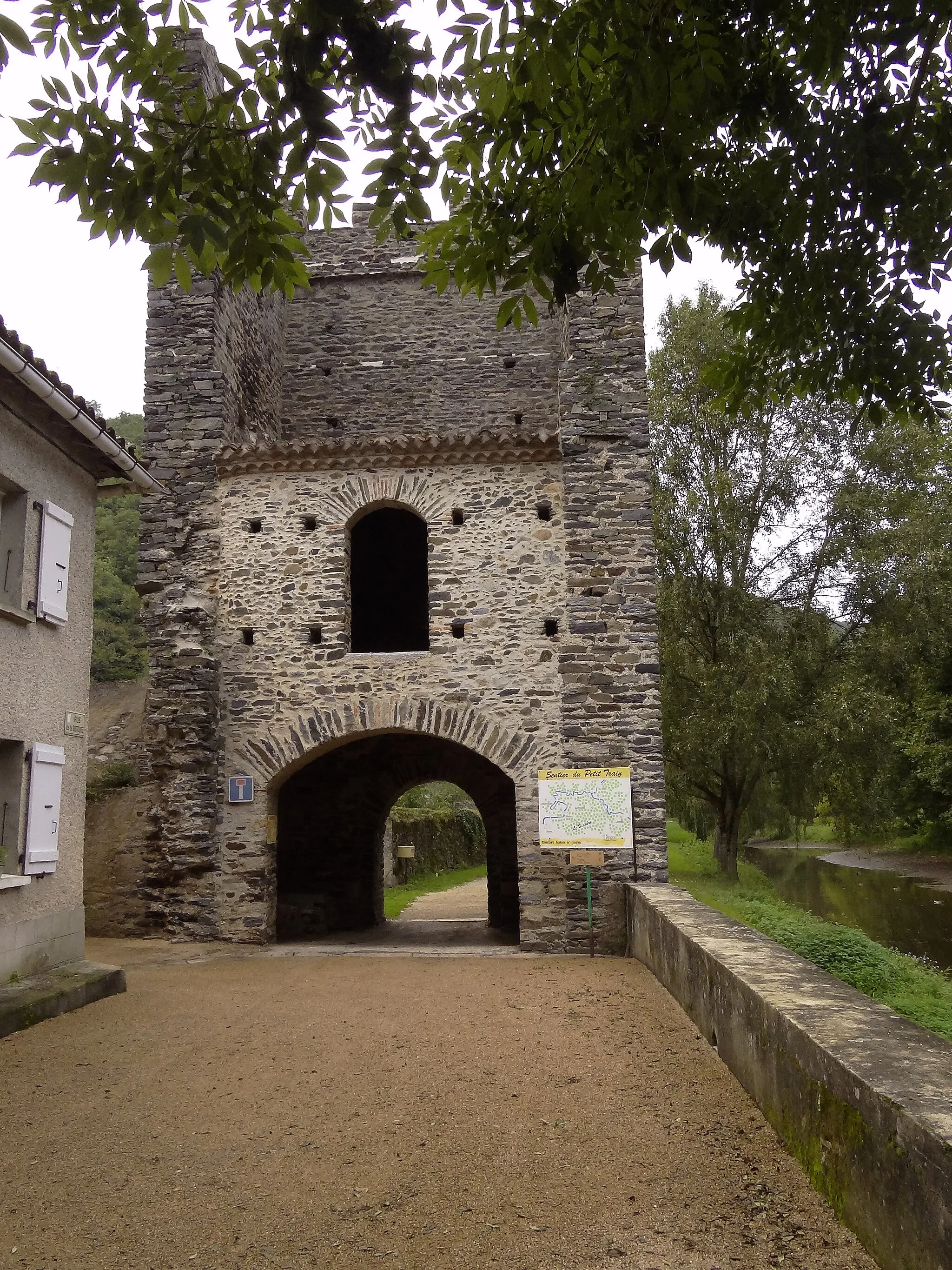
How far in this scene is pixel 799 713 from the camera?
15719 millimetres

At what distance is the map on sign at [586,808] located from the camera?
8.87 metres

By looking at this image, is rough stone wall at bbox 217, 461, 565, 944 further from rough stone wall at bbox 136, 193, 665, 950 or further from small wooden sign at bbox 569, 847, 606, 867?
small wooden sign at bbox 569, 847, 606, 867

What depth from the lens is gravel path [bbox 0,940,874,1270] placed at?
283cm

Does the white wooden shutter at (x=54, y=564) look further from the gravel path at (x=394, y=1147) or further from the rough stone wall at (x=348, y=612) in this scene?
the rough stone wall at (x=348, y=612)

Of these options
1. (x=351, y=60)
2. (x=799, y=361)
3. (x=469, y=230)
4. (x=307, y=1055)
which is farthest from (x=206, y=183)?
(x=307, y=1055)

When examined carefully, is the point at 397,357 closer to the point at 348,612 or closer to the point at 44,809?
the point at 348,612

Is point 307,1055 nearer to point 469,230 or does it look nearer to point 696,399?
point 469,230

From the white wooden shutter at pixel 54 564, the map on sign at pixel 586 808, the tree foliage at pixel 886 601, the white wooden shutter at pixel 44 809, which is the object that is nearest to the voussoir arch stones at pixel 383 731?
the map on sign at pixel 586 808

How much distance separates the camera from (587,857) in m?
8.82

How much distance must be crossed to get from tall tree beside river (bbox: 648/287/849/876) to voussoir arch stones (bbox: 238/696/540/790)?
7.25 meters

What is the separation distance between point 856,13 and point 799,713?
1371cm

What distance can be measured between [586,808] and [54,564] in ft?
16.4

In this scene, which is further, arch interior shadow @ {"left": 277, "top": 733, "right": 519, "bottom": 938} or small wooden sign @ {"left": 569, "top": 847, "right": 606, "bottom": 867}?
arch interior shadow @ {"left": 277, "top": 733, "right": 519, "bottom": 938}

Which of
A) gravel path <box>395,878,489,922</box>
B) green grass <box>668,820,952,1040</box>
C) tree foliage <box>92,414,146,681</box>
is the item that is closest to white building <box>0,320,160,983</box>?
green grass <box>668,820,952,1040</box>
